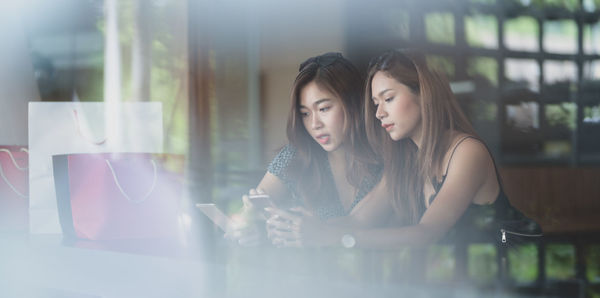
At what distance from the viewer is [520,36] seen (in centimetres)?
66

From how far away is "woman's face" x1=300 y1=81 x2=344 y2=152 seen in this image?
49cm

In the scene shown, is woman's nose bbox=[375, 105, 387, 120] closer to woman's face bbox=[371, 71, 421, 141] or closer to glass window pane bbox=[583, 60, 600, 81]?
woman's face bbox=[371, 71, 421, 141]

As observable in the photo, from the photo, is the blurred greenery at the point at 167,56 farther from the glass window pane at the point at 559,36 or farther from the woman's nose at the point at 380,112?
the glass window pane at the point at 559,36

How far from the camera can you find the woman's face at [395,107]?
452mm

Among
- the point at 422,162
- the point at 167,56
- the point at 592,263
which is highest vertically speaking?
the point at 167,56

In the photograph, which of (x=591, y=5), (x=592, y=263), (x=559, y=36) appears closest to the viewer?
(x=592, y=263)

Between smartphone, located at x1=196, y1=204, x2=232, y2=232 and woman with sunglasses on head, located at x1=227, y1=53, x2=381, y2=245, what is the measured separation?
13 millimetres

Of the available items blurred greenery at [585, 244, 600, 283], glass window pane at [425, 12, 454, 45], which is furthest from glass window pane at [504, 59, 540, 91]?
blurred greenery at [585, 244, 600, 283]

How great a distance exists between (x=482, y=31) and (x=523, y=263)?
325mm

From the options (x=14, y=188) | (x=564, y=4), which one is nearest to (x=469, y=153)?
(x=564, y=4)

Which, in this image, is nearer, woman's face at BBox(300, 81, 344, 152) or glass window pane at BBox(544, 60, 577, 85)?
woman's face at BBox(300, 81, 344, 152)

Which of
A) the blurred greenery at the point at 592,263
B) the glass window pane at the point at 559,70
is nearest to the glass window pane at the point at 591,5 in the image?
the glass window pane at the point at 559,70

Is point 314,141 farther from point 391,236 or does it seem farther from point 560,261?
point 560,261

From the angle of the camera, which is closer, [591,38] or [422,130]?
[422,130]
